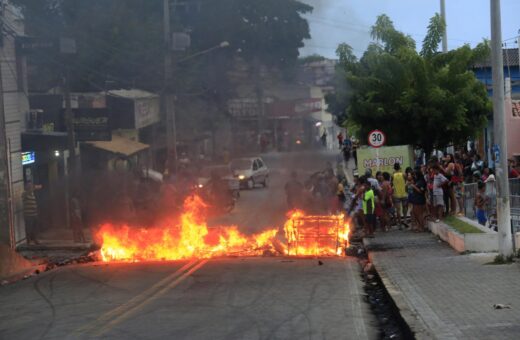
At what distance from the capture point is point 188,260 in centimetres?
1675

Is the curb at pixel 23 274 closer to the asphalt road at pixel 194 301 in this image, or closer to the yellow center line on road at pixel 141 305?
Result: the asphalt road at pixel 194 301

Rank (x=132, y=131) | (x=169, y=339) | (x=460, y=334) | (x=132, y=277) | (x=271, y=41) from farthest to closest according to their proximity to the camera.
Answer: (x=132, y=131)
(x=271, y=41)
(x=132, y=277)
(x=169, y=339)
(x=460, y=334)

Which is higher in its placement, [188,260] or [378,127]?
[378,127]

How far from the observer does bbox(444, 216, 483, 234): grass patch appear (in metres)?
16.1

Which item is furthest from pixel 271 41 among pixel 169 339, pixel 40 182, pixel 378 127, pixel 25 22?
pixel 169 339

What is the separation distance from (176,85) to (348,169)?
1009 cm

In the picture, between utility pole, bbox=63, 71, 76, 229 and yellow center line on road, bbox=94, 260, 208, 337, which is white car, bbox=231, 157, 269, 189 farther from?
yellow center line on road, bbox=94, 260, 208, 337

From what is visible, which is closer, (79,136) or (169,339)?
(169,339)

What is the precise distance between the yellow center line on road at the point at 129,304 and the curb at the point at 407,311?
129 inches

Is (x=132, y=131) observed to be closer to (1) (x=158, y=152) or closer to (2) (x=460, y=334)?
(1) (x=158, y=152)

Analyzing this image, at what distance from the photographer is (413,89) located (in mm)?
24766

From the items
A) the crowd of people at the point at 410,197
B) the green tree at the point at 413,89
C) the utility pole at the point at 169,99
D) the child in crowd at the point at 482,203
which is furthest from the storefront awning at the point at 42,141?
the child in crowd at the point at 482,203

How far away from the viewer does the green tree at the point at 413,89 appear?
80.1ft

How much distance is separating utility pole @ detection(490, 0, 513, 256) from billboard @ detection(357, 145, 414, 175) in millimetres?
9244
